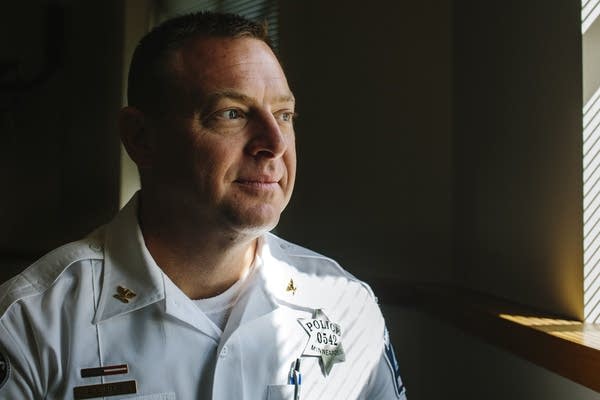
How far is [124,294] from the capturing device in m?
1.24

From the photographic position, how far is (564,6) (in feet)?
4.98

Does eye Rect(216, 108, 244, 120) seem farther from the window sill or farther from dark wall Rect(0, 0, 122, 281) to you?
dark wall Rect(0, 0, 122, 281)

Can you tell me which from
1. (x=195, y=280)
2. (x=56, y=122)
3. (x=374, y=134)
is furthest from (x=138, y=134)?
(x=56, y=122)

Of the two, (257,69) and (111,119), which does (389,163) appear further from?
(111,119)

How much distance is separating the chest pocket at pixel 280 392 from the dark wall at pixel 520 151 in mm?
725

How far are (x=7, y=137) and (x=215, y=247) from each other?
10.6 feet

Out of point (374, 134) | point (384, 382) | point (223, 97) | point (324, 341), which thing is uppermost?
point (223, 97)

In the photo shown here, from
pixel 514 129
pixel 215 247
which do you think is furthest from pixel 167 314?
pixel 514 129

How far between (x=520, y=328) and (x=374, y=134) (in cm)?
110

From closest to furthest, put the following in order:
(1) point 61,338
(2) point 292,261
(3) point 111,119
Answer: (1) point 61,338
(2) point 292,261
(3) point 111,119

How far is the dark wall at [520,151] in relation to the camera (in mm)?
1504

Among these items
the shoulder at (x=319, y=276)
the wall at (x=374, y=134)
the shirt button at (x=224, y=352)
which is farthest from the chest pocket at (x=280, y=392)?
the wall at (x=374, y=134)

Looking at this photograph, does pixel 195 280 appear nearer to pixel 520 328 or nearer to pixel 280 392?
pixel 280 392

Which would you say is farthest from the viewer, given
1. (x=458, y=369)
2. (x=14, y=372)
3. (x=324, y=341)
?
(x=458, y=369)
